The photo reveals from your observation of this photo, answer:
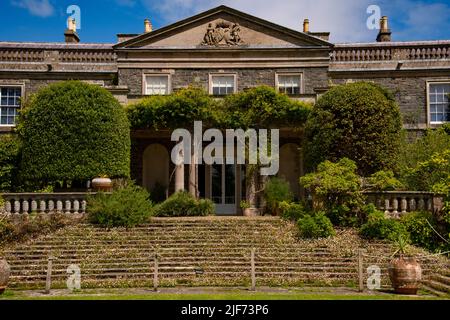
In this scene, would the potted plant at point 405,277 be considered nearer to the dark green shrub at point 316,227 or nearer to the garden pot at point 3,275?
the dark green shrub at point 316,227

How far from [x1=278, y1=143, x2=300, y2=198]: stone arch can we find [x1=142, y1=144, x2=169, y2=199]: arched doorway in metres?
5.30

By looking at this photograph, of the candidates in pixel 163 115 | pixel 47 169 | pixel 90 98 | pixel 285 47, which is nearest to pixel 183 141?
pixel 163 115

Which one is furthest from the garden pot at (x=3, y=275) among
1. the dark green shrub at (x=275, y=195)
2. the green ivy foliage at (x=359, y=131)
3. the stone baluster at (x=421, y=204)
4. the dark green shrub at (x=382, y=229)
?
the stone baluster at (x=421, y=204)

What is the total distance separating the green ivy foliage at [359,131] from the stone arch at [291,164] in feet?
17.8

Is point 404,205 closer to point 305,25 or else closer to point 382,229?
point 382,229

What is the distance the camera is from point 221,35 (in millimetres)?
24797

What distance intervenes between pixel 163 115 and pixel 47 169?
16.2ft

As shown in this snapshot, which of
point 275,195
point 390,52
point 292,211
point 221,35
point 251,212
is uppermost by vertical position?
point 221,35

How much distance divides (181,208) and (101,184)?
2878 millimetres

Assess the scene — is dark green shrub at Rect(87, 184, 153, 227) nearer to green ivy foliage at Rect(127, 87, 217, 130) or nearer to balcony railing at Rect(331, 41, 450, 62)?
green ivy foliage at Rect(127, 87, 217, 130)

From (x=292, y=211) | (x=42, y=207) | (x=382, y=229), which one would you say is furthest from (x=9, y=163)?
(x=382, y=229)

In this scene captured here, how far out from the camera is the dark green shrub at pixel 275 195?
19.4 m

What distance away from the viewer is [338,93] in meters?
18.0

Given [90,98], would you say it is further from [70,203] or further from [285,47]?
[285,47]
